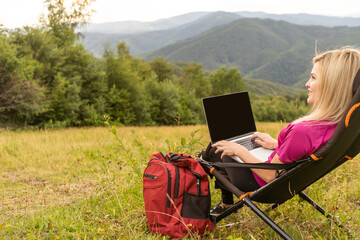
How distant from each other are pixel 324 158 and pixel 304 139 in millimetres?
186

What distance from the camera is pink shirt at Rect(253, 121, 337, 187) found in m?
2.01

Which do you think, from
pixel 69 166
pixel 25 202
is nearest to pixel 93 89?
pixel 69 166

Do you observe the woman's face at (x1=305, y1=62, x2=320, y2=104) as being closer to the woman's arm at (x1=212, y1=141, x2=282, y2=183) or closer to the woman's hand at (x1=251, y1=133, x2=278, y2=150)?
the woman's arm at (x1=212, y1=141, x2=282, y2=183)

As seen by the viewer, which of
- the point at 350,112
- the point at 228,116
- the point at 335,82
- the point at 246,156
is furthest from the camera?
the point at 228,116

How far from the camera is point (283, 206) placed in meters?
3.22

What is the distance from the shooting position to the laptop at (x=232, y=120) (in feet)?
9.51

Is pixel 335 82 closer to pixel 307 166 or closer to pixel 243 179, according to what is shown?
pixel 307 166

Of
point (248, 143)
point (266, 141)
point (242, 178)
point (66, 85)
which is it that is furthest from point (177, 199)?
point (66, 85)

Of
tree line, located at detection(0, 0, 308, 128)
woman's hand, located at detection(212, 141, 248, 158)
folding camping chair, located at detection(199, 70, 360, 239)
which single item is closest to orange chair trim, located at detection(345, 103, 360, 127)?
folding camping chair, located at detection(199, 70, 360, 239)

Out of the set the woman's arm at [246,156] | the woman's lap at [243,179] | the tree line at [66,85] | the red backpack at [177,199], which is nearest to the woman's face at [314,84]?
the woman's arm at [246,156]

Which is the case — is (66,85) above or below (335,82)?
below

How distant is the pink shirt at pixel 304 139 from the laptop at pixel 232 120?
2.40ft

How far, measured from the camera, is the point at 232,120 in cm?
309

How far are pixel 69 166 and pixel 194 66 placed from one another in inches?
2413
